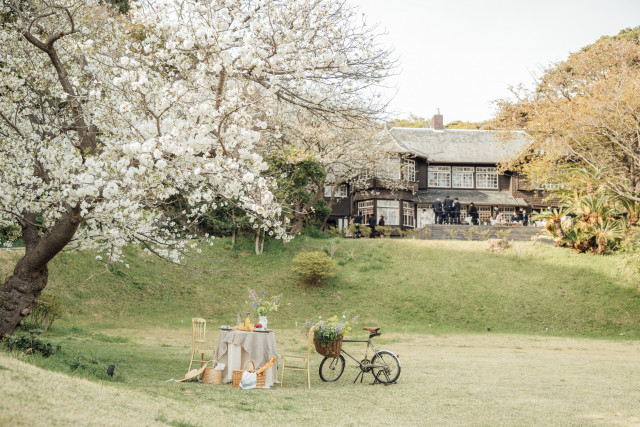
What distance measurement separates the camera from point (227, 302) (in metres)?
21.0

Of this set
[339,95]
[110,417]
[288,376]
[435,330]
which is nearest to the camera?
[110,417]

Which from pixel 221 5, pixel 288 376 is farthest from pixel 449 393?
pixel 221 5

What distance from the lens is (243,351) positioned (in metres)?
9.12

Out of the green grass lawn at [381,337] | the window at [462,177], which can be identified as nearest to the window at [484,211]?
the window at [462,177]

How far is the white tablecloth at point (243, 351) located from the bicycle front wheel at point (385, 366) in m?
1.88

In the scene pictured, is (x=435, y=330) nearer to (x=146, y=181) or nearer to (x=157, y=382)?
(x=157, y=382)

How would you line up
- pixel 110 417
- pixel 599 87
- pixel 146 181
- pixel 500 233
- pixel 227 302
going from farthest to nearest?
pixel 500 233 → pixel 599 87 → pixel 227 302 → pixel 146 181 → pixel 110 417

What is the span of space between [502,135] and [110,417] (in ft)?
101

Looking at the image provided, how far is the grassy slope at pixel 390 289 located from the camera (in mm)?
19359

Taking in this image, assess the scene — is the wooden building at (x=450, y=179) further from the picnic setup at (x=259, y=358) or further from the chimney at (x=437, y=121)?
the picnic setup at (x=259, y=358)

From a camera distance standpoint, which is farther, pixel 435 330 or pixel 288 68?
pixel 435 330

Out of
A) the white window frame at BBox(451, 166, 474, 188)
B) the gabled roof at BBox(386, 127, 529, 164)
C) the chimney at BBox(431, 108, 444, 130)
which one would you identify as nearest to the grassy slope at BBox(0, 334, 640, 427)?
the gabled roof at BBox(386, 127, 529, 164)

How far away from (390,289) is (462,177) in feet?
68.1

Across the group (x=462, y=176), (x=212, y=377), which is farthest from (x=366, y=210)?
(x=212, y=377)
